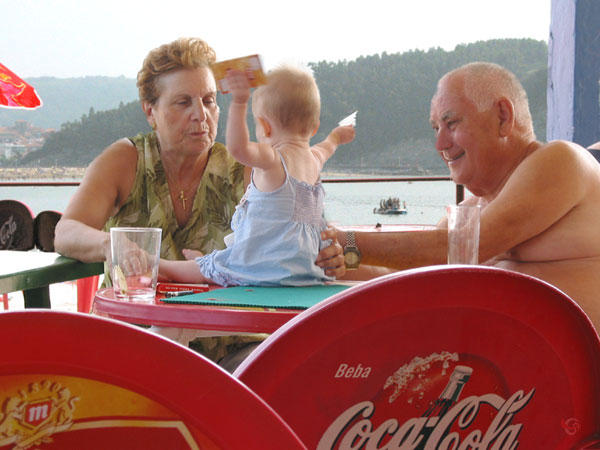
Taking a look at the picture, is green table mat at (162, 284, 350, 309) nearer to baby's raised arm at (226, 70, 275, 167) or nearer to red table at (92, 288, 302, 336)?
red table at (92, 288, 302, 336)

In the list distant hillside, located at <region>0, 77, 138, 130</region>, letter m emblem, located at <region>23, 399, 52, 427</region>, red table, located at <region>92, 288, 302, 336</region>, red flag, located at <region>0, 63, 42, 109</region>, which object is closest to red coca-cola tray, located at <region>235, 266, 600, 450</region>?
letter m emblem, located at <region>23, 399, 52, 427</region>

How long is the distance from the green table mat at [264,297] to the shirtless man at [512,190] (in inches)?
7.8

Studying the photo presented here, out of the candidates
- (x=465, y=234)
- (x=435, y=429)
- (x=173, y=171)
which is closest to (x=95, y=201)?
(x=173, y=171)

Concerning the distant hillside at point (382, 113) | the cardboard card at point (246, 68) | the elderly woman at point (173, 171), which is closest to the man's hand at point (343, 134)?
the elderly woman at point (173, 171)

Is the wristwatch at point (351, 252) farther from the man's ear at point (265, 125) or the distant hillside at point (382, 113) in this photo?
the distant hillside at point (382, 113)

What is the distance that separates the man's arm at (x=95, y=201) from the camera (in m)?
1.84

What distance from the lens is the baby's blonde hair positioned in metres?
1.87

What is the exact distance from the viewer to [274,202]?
172 cm

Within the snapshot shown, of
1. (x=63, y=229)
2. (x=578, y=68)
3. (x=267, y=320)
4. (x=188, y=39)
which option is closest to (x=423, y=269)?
(x=267, y=320)

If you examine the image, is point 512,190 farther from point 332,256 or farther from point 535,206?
point 332,256

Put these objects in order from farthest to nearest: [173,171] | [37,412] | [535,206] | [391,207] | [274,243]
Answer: [391,207]
[173,171]
[274,243]
[535,206]
[37,412]

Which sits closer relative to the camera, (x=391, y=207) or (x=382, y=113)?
(x=391, y=207)

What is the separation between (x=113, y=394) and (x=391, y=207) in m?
24.0

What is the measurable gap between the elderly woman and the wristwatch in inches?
24.1
